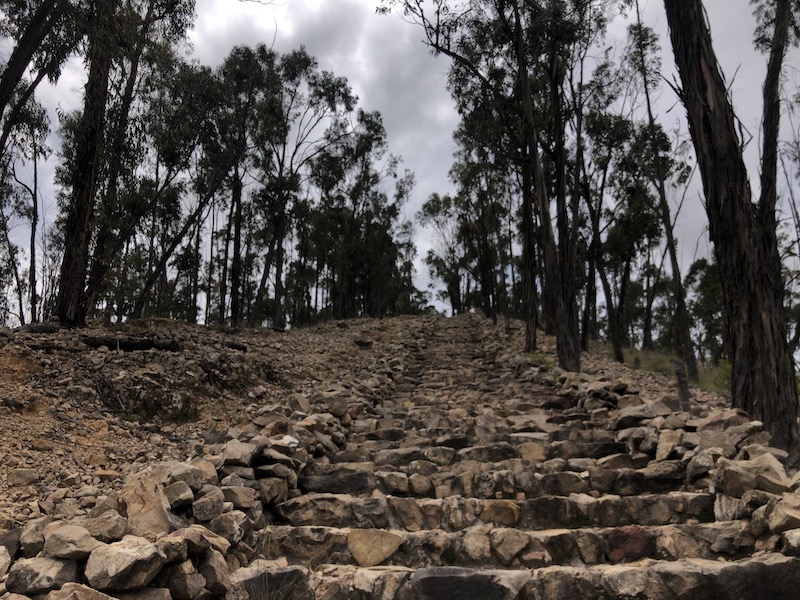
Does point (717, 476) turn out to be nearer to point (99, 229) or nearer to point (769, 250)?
point (769, 250)

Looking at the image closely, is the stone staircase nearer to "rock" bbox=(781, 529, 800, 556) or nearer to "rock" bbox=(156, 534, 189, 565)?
"rock" bbox=(781, 529, 800, 556)

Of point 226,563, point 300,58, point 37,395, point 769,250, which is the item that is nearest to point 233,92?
point 300,58

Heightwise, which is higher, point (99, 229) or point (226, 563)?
point (99, 229)

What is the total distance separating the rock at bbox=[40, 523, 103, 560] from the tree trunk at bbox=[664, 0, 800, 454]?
4.95m

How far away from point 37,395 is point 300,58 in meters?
20.7

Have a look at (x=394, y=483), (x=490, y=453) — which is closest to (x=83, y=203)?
(x=394, y=483)

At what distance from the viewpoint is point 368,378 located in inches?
344

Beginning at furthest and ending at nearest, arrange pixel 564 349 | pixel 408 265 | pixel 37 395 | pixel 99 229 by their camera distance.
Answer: pixel 408 265, pixel 99 229, pixel 564 349, pixel 37 395

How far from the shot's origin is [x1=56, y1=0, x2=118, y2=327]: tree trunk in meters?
10.4

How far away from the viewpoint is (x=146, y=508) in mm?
2895

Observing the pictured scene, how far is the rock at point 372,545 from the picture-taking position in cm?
333

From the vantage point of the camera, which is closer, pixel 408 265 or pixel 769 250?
pixel 769 250

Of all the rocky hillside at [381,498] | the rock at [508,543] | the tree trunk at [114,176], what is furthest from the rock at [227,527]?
the tree trunk at [114,176]

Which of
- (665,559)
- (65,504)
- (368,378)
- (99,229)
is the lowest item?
(665,559)
